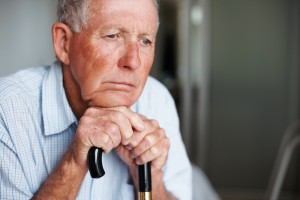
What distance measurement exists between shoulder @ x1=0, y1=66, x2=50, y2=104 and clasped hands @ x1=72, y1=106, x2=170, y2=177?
0.24 m

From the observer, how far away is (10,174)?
38.1 inches

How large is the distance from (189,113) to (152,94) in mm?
3328

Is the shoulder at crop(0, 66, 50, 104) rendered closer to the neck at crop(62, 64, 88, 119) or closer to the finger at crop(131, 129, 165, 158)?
the neck at crop(62, 64, 88, 119)

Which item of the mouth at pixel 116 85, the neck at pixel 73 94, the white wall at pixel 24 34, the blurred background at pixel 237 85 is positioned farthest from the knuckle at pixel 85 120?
the blurred background at pixel 237 85

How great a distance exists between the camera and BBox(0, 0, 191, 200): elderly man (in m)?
0.95

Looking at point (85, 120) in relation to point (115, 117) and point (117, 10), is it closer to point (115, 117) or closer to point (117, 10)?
point (115, 117)

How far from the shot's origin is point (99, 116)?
942 mm

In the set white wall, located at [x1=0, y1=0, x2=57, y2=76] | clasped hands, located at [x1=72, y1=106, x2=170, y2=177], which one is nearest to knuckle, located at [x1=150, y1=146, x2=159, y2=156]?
clasped hands, located at [x1=72, y1=106, x2=170, y2=177]

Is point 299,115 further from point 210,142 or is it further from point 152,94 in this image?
point 152,94

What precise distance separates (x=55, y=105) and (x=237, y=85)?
3.63 m

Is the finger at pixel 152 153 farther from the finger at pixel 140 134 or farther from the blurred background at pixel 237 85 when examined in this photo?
the blurred background at pixel 237 85

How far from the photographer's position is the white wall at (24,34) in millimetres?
3416

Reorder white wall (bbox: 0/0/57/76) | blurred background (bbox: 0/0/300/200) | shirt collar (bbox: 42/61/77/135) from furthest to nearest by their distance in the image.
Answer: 1. blurred background (bbox: 0/0/300/200)
2. white wall (bbox: 0/0/57/76)
3. shirt collar (bbox: 42/61/77/135)

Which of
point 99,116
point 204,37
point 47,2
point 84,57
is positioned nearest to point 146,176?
point 99,116
